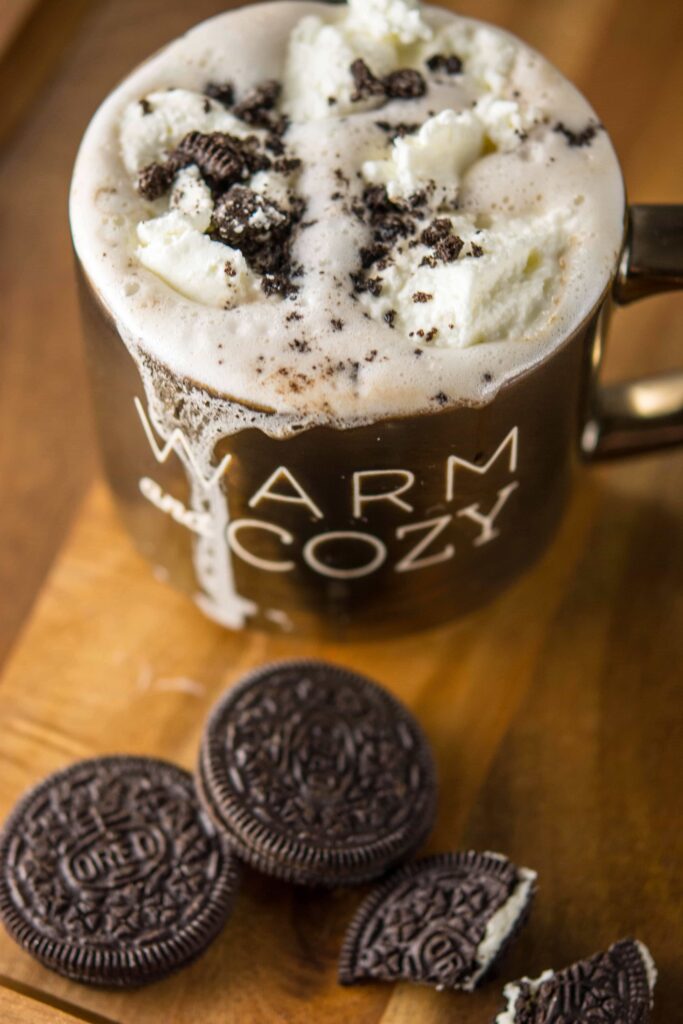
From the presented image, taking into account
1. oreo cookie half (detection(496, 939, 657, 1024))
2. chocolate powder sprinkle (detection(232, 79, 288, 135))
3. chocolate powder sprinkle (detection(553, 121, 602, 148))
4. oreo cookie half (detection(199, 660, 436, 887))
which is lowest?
oreo cookie half (detection(496, 939, 657, 1024))

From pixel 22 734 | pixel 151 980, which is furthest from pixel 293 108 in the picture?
pixel 151 980

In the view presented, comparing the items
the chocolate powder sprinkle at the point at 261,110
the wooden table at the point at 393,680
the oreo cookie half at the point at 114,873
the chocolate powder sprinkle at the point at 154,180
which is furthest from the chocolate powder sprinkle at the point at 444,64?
the oreo cookie half at the point at 114,873

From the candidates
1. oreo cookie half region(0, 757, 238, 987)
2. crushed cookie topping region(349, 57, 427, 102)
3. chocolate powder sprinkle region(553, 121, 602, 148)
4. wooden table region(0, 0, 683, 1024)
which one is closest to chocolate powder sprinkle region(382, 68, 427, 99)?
crushed cookie topping region(349, 57, 427, 102)

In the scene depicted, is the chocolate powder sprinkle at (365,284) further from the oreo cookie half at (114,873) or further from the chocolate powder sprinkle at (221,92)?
the oreo cookie half at (114,873)

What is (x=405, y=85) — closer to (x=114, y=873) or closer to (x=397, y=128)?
(x=397, y=128)

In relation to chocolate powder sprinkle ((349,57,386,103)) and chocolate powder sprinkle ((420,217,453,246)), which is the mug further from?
chocolate powder sprinkle ((349,57,386,103))

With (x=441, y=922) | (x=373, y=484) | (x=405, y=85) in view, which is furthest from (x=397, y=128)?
(x=441, y=922)
